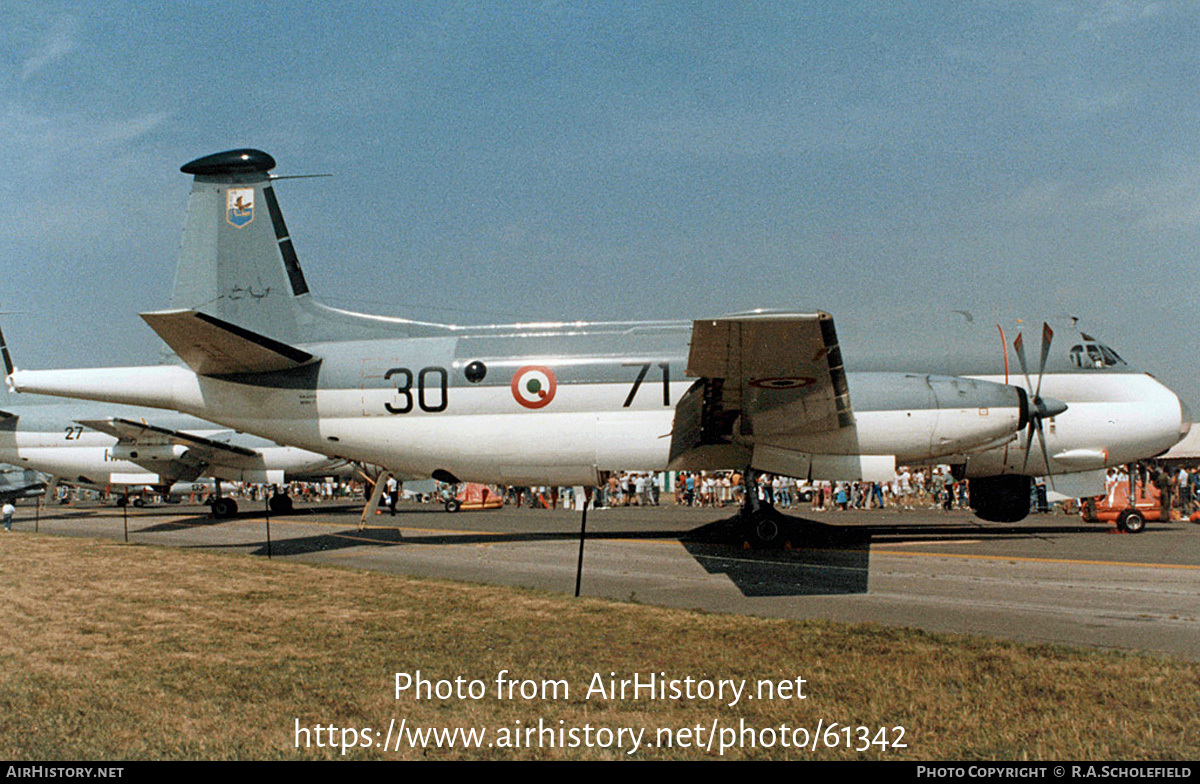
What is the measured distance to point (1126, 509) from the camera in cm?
1744

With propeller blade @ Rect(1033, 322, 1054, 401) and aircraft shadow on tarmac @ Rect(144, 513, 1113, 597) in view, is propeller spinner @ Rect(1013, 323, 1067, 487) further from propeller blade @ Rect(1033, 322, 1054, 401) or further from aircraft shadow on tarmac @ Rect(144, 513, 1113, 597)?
aircraft shadow on tarmac @ Rect(144, 513, 1113, 597)

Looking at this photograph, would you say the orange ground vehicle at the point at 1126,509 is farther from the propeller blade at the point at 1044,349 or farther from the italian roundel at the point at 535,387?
the italian roundel at the point at 535,387

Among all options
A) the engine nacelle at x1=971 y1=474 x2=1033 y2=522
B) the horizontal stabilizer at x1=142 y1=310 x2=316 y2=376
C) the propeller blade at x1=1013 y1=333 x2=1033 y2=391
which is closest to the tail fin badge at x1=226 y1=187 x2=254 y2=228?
the horizontal stabilizer at x1=142 y1=310 x2=316 y2=376

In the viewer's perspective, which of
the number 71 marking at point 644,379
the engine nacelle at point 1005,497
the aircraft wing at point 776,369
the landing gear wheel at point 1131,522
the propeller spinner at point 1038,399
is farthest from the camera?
the landing gear wheel at point 1131,522

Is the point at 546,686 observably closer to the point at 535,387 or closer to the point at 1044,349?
the point at 535,387

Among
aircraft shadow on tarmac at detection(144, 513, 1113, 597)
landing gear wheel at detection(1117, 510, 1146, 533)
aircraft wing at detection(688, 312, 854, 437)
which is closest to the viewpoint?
aircraft wing at detection(688, 312, 854, 437)

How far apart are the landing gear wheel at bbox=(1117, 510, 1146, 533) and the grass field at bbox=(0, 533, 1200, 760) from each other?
1340 centimetres

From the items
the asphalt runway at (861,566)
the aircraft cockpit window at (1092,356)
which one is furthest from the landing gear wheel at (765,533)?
the aircraft cockpit window at (1092,356)

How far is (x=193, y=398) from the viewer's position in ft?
49.9

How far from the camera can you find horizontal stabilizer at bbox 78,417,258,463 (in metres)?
26.6

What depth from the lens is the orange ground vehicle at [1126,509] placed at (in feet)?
56.7

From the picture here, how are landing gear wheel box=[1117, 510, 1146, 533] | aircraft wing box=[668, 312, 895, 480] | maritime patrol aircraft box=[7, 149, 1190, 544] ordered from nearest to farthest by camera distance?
aircraft wing box=[668, 312, 895, 480], maritime patrol aircraft box=[7, 149, 1190, 544], landing gear wheel box=[1117, 510, 1146, 533]

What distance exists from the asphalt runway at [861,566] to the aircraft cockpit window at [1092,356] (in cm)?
357

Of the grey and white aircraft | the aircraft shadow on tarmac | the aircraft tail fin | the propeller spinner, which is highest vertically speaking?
the aircraft tail fin
